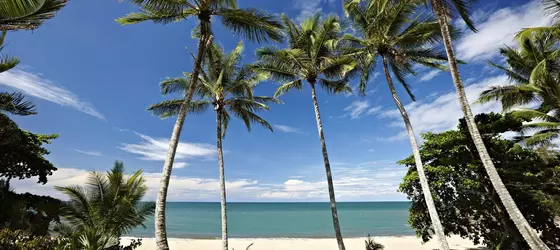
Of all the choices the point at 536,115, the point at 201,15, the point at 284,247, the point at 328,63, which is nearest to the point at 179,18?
the point at 201,15

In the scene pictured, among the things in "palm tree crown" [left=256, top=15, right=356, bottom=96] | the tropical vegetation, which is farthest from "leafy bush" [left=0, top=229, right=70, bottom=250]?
"palm tree crown" [left=256, top=15, right=356, bottom=96]

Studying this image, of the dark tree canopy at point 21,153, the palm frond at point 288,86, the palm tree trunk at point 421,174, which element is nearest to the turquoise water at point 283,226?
the dark tree canopy at point 21,153

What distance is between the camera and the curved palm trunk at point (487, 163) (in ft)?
18.3

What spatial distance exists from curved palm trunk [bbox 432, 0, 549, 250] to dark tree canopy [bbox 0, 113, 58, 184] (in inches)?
554

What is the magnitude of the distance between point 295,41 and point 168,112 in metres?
7.19

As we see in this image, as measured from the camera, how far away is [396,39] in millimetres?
10250

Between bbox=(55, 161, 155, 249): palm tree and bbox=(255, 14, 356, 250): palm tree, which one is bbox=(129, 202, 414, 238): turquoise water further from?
bbox=(255, 14, 356, 250): palm tree

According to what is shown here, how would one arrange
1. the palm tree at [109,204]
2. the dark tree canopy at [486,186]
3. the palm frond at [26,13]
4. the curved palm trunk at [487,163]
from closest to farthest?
the palm frond at [26,13] < the curved palm trunk at [487,163] < the palm tree at [109,204] < the dark tree canopy at [486,186]

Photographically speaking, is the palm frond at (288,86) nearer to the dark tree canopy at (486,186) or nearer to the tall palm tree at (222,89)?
the tall palm tree at (222,89)

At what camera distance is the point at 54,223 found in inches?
381

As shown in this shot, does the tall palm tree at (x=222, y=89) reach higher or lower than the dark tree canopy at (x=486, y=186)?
higher

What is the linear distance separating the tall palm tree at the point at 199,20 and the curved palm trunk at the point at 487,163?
4.79 meters

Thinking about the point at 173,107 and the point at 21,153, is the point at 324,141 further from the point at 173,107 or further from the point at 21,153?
the point at 21,153

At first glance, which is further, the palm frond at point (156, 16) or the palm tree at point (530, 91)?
the palm tree at point (530, 91)
